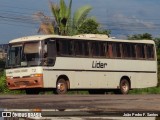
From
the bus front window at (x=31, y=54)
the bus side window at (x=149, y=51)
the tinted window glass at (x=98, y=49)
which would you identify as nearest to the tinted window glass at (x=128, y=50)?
the bus side window at (x=149, y=51)

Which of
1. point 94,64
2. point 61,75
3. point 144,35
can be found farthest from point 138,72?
point 144,35

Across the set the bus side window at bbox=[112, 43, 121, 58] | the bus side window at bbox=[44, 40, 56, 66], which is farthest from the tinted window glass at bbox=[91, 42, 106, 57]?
the bus side window at bbox=[44, 40, 56, 66]

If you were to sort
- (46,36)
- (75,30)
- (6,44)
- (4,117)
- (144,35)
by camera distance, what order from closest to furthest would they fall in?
(4,117) < (46,36) < (6,44) < (75,30) < (144,35)

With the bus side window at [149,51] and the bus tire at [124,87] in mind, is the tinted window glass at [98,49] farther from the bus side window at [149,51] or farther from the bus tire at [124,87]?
the bus side window at [149,51]

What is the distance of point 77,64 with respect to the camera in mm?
27625

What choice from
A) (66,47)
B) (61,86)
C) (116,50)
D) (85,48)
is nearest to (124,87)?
(116,50)

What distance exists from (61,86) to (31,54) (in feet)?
7.39

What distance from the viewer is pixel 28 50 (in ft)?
86.7

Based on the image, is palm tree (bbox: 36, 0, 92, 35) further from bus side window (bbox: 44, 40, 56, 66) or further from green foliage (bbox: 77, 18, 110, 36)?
bus side window (bbox: 44, 40, 56, 66)

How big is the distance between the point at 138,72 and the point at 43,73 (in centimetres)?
717

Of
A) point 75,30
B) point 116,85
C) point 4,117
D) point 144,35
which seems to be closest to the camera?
point 4,117

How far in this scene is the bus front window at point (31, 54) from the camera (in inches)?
1024

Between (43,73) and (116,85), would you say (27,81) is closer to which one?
(43,73)

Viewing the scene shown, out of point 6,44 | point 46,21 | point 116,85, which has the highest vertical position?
point 46,21
